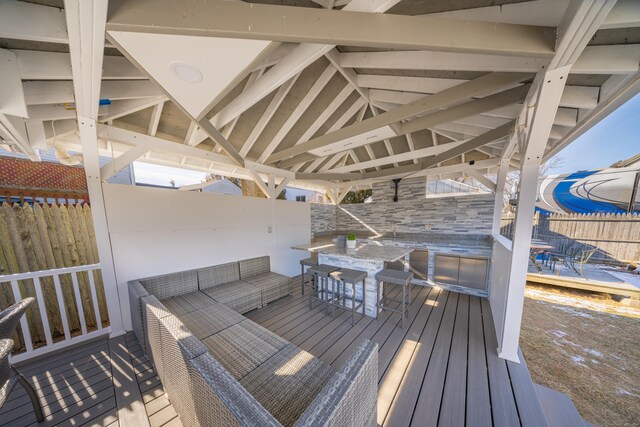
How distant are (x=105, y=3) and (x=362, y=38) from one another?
4.00 ft

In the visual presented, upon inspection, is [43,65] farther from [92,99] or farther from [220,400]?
[220,400]

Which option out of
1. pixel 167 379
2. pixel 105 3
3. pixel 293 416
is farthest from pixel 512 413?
pixel 105 3

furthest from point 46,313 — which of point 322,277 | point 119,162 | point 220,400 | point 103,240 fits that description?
point 322,277

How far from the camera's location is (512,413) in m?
1.63

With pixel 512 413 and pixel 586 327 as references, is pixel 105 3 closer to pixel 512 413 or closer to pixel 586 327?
pixel 512 413

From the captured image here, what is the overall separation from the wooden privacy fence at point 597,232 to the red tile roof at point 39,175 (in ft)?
36.2

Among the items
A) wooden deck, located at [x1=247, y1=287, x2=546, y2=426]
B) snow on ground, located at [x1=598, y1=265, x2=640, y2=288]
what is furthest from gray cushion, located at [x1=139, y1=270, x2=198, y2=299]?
snow on ground, located at [x1=598, y1=265, x2=640, y2=288]

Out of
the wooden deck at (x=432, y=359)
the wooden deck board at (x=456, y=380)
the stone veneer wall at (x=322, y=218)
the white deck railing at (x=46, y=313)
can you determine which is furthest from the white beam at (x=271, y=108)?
the wooden deck board at (x=456, y=380)

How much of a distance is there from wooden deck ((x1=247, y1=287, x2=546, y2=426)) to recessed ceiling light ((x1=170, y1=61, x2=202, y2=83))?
287cm

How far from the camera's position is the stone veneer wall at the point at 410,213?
14.0 feet

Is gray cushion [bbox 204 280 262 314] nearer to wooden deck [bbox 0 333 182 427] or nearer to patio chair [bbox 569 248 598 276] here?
wooden deck [bbox 0 333 182 427]

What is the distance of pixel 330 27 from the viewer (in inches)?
42.9

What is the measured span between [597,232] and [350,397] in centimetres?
895

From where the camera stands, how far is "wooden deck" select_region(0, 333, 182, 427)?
1.57 meters
